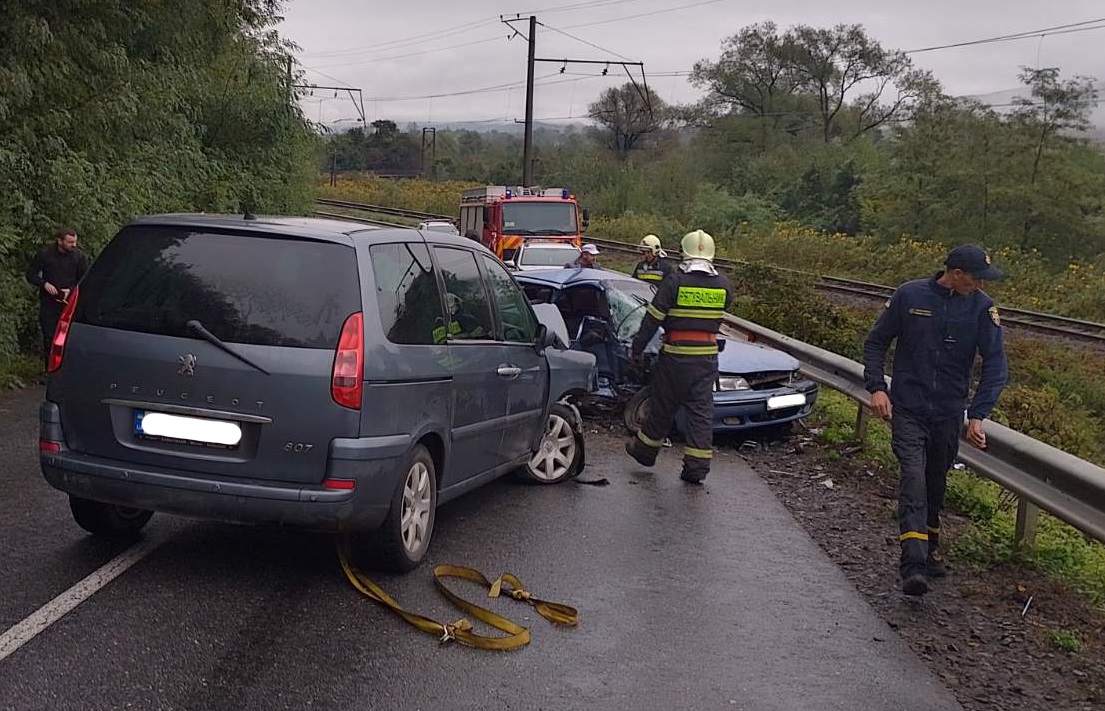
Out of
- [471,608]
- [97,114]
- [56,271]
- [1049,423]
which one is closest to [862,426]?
[1049,423]

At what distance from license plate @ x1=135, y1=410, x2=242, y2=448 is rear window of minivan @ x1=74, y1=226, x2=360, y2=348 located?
0.37 meters

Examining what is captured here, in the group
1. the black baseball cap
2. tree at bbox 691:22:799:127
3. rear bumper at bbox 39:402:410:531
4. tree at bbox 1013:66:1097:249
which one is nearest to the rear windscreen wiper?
rear bumper at bbox 39:402:410:531

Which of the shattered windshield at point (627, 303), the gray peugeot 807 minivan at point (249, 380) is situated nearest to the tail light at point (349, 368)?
the gray peugeot 807 minivan at point (249, 380)

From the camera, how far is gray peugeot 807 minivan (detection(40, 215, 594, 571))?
16.8 feet

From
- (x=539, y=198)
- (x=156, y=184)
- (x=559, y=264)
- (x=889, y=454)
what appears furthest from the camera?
(x=539, y=198)

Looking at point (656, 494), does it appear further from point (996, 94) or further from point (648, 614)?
point (996, 94)

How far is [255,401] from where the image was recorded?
5.09 metres

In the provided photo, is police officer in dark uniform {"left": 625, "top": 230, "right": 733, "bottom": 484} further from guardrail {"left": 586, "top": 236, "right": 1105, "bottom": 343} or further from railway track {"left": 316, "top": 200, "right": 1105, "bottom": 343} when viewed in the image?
guardrail {"left": 586, "top": 236, "right": 1105, "bottom": 343}

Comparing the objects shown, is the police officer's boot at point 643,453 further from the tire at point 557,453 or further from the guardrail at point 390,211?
the guardrail at point 390,211

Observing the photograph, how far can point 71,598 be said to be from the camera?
5047 mm

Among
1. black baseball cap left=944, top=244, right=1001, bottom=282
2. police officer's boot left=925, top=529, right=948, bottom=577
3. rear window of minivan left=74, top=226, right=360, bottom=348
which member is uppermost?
black baseball cap left=944, top=244, right=1001, bottom=282

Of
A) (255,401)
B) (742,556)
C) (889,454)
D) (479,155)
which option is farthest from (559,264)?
(479,155)

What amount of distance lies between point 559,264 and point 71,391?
18.2 m

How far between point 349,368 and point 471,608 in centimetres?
120
